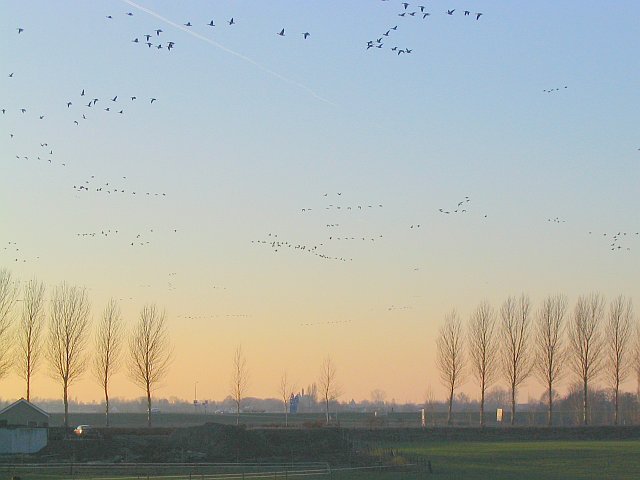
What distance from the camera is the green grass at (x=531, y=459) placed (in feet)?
220

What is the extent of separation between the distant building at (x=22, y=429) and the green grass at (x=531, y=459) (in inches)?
1225

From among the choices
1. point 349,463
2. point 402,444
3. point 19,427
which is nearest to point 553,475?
point 349,463

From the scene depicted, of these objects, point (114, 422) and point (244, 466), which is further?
point (114, 422)

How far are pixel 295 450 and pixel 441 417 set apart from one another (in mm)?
86363

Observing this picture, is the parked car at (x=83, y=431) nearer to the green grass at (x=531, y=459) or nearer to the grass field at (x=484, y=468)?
the grass field at (x=484, y=468)

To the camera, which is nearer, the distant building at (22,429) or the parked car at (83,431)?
Result: the distant building at (22,429)

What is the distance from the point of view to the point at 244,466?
70938mm

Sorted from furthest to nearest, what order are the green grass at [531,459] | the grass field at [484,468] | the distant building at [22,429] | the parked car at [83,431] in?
1. the parked car at [83,431]
2. the distant building at [22,429]
3. the green grass at [531,459]
4. the grass field at [484,468]

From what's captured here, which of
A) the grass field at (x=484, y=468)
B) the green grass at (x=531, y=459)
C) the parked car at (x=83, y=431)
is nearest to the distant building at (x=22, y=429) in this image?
the parked car at (x=83, y=431)

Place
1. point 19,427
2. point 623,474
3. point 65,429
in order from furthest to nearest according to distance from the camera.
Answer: point 65,429 → point 19,427 → point 623,474

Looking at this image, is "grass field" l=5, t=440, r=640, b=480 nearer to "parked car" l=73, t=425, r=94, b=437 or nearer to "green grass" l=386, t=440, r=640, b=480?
"green grass" l=386, t=440, r=640, b=480

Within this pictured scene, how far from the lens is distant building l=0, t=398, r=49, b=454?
81562mm

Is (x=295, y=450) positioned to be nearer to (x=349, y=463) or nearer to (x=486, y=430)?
(x=349, y=463)

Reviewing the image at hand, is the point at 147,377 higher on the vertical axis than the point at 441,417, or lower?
higher
